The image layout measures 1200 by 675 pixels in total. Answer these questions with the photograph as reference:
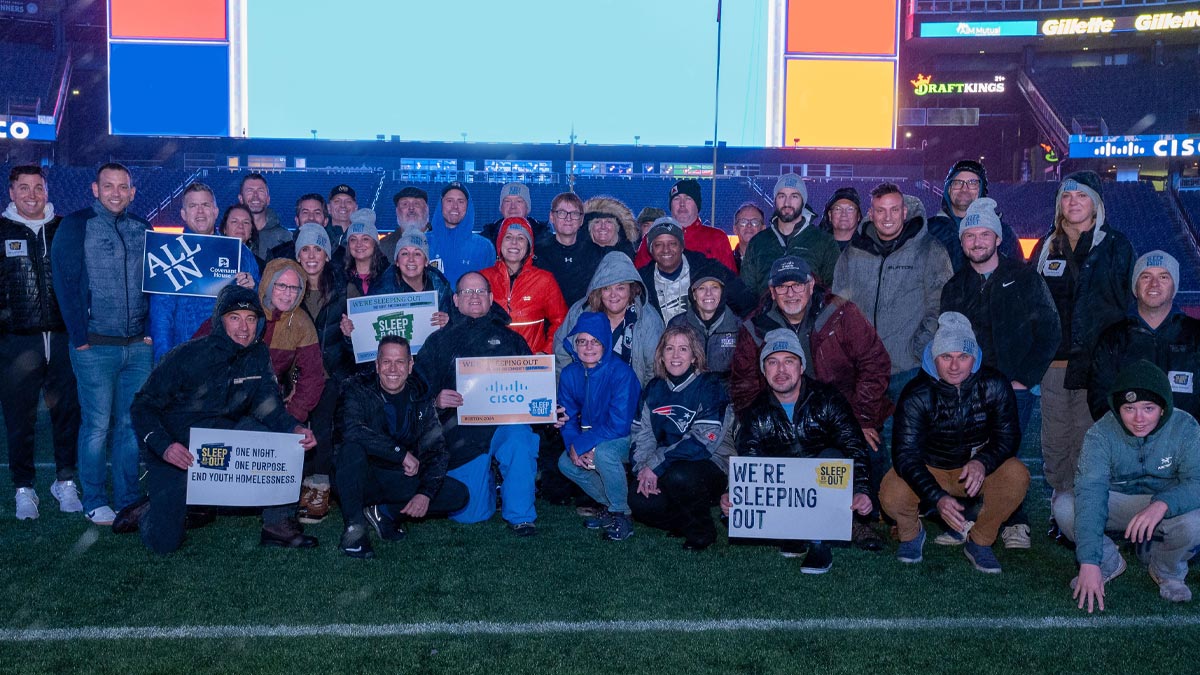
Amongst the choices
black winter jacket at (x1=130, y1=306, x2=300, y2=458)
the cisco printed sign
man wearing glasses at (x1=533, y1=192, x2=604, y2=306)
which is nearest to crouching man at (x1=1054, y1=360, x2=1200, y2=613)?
man wearing glasses at (x1=533, y1=192, x2=604, y2=306)

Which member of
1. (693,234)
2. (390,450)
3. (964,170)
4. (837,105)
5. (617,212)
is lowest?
(390,450)

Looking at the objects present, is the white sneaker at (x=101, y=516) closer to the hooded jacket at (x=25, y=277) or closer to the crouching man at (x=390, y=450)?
the hooded jacket at (x=25, y=277)

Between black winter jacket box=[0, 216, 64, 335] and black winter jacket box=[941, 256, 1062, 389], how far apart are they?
5042 mm

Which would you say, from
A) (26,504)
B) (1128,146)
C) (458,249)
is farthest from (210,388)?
(1128,146)

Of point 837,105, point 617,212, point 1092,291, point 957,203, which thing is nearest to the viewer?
point 1092,291

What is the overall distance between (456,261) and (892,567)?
146 inches

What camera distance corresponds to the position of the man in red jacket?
22.5ft

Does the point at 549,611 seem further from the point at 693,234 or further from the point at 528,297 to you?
the point at 693,234

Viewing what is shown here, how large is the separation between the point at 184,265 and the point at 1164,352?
5265 millimetres

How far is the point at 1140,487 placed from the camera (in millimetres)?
4391

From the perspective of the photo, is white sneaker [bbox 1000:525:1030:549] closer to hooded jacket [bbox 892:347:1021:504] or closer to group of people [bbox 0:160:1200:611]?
group of people [bbox 0:160:1200:611]

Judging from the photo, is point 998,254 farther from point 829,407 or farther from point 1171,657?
point 1171,657

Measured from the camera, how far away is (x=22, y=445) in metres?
5.47

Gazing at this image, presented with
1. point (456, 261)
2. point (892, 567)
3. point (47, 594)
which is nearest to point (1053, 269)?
point (892, 567)
